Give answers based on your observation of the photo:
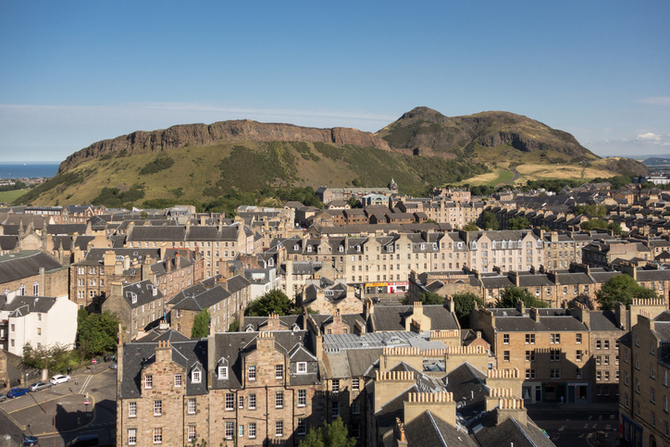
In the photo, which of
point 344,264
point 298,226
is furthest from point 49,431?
point 298,226

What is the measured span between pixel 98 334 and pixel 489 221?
131088mm

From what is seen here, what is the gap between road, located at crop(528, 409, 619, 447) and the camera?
133 feet

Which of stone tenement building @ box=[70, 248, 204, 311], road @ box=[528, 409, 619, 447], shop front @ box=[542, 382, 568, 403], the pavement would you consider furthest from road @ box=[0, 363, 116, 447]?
shop front @ box=[542, 382, 568, 403]

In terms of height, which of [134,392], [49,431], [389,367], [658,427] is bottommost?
[49,431]

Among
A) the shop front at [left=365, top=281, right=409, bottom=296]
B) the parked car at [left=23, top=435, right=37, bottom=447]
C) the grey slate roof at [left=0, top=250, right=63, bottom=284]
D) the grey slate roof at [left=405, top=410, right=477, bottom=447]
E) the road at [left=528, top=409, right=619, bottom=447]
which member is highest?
the grey slate roof at [left=0, top=250, right=63, bottom=284]

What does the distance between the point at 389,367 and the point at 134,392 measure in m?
15.8

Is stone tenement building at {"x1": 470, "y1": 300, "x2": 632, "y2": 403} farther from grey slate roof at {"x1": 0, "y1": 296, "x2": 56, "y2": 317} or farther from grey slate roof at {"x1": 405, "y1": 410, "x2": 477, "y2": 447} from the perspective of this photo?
grey slate roof at {"x1": 0, "y1": 296, "x2": 56, "y2": 317}

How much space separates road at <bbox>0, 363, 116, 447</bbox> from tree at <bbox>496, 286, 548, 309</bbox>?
4259 centimetres

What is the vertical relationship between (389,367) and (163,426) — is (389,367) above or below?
above

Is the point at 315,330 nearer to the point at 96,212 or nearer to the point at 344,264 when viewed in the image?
the point at 344,264

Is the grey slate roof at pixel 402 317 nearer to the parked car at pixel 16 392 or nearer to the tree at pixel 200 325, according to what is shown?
the tree at pixel 200 325

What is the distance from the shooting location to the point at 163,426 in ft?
105

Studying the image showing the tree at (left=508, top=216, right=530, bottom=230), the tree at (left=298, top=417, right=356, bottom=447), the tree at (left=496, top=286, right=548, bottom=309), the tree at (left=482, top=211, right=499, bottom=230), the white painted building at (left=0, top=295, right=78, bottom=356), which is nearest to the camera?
the tree at (left=298, top=417, right=356, bottom=447)

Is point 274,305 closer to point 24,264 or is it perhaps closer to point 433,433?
point 24,264
